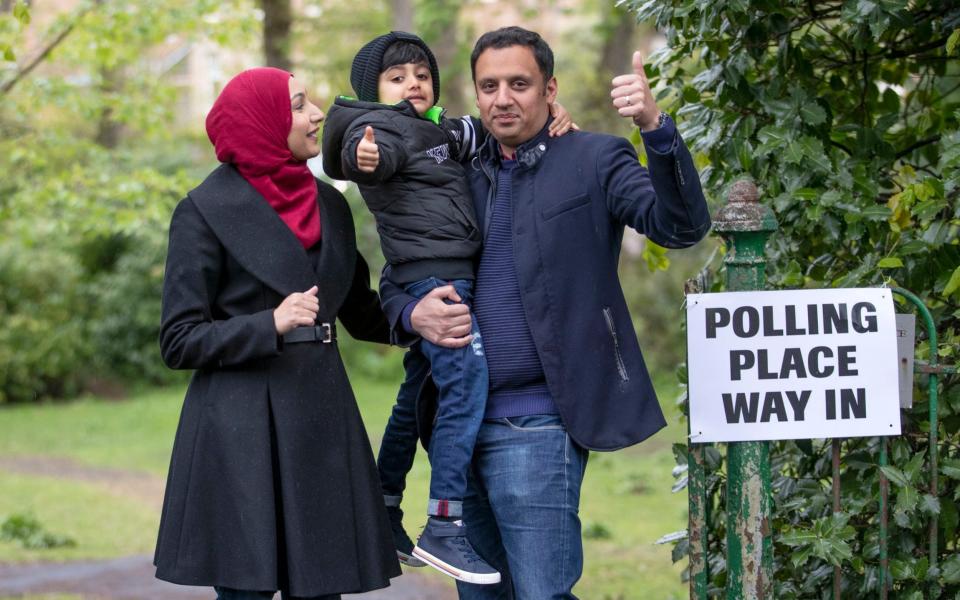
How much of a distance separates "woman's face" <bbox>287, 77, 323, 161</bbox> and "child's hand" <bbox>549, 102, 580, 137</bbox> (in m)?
0.67

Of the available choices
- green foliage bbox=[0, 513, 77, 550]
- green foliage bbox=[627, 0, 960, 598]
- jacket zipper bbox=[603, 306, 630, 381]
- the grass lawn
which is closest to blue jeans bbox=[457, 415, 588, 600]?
jacket zipper bbox=[603, 306, 630, 381]

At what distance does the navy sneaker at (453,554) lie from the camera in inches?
135

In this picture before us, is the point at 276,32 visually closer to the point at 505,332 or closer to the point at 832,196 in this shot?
the point at 832,196

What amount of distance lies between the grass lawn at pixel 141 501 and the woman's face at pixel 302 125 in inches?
81.2

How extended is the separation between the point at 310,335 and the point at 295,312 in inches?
7.4

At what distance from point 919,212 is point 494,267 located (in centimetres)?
129

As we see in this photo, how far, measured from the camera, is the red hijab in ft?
12.0

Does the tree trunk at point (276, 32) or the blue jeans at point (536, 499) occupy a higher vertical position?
the tree trunk at point (276, 32)

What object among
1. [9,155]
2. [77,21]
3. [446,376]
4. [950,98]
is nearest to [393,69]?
[446,376]

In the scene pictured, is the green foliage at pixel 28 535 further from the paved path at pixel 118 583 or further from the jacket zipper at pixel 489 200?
the jacket zipper at pixel 489 200

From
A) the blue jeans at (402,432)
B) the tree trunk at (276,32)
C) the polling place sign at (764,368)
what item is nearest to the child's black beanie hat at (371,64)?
the blue jeans at (402,432)

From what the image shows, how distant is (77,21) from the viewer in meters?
8.47

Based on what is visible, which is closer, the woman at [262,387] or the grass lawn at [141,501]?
the woman at [262,387]

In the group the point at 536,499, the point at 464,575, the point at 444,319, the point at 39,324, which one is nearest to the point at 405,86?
the point at 444,319
